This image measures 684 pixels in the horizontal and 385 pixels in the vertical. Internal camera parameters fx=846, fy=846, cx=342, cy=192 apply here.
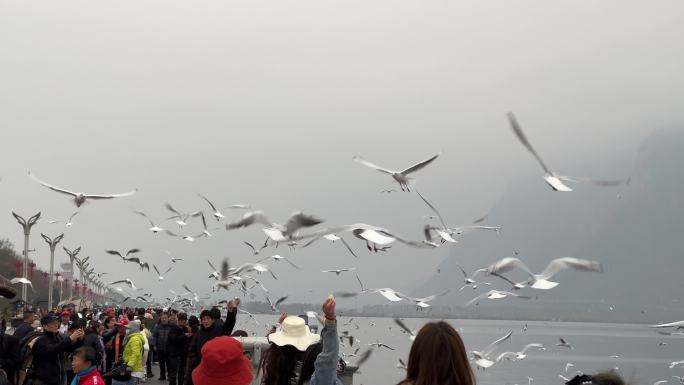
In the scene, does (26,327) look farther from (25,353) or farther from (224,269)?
(224,269)

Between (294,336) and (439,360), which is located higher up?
(439,360)

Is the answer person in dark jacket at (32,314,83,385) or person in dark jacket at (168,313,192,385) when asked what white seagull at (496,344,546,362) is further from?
person in dark jacket at (32,314,83,385)

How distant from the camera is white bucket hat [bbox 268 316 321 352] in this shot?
4.86 meters

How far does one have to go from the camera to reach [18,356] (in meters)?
11.1

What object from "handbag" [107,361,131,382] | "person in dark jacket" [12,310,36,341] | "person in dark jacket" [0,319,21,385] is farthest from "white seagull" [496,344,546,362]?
"person in dark jacket" [0,319,21,385]

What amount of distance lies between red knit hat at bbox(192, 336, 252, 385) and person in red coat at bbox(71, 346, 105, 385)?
129 inches

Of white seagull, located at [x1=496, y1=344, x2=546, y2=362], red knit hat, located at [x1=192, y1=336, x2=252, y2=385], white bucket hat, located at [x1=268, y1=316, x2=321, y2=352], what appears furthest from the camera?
white seagull, located at [x1=496, y1=344, x2=546, y2=362]

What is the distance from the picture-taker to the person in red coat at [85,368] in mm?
7645

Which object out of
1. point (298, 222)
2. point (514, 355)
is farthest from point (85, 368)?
point (514, 355)

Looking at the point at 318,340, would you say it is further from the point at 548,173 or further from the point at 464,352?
the point at 548,173

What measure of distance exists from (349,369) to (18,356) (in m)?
4.65

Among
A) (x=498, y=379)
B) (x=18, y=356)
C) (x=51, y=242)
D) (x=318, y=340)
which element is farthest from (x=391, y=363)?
(x=318, y=340)

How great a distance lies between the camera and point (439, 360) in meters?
3.28

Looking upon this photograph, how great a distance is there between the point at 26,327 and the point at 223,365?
311 inches
